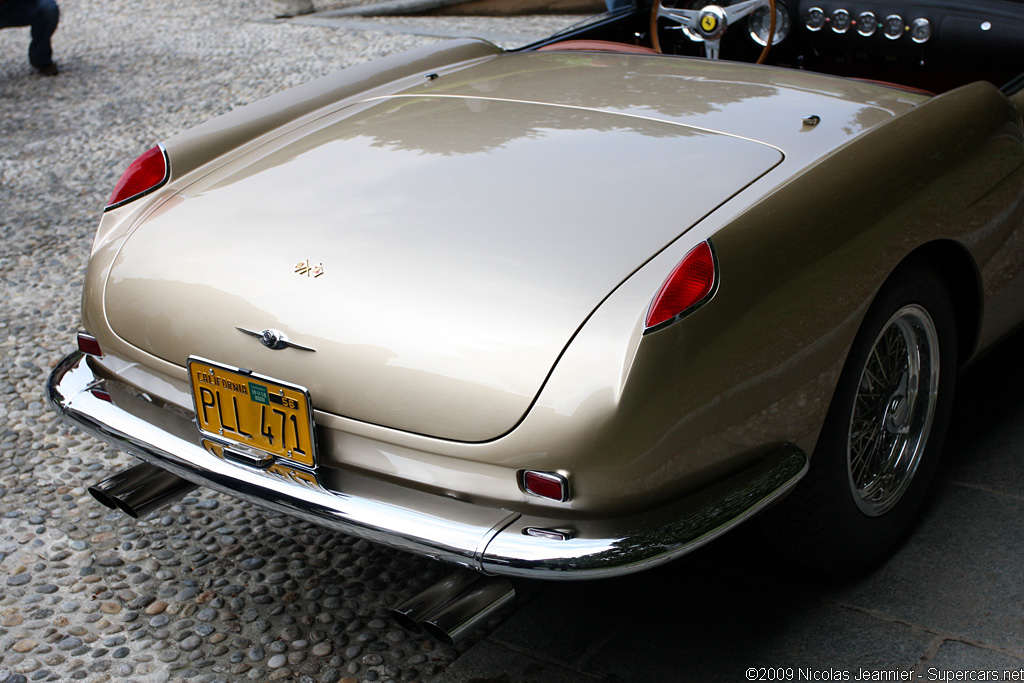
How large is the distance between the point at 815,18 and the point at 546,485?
252 cm

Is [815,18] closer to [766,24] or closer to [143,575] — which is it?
[766,24]

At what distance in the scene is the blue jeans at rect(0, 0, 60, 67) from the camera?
780 centimetres

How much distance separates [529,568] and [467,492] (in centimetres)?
19

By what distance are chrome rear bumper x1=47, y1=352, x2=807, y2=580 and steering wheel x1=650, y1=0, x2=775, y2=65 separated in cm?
203

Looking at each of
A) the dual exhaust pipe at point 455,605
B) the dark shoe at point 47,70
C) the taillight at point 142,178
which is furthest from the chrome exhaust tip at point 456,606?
the dark shoe at point 47,70

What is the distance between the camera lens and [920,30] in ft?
11.0

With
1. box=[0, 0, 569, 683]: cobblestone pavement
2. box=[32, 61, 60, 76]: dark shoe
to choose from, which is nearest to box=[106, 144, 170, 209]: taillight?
box=[0, 0, 569, 683]: cobblestone pavement

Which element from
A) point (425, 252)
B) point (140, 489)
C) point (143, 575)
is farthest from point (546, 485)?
point (143, 575)

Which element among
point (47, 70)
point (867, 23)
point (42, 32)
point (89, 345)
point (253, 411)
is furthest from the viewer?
point (47, 70)

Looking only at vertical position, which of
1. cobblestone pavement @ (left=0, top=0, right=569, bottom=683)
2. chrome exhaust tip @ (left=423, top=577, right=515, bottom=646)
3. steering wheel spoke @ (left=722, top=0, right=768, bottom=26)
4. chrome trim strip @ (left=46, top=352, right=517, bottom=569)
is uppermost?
steering wheel spoke @ (left=722, top=0, right=768, bottom=26)

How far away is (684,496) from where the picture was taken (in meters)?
1.84

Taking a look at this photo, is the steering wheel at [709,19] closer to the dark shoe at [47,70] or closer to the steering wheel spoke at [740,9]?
the steering wheel spoke at [740,9]

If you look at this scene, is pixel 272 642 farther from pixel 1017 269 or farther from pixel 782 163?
pixel 1017 269

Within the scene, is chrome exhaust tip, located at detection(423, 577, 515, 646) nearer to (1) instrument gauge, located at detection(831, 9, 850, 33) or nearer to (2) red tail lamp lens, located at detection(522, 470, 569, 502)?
(2) red tail lamp lens, located at detection(522, 470, 569, 502)
